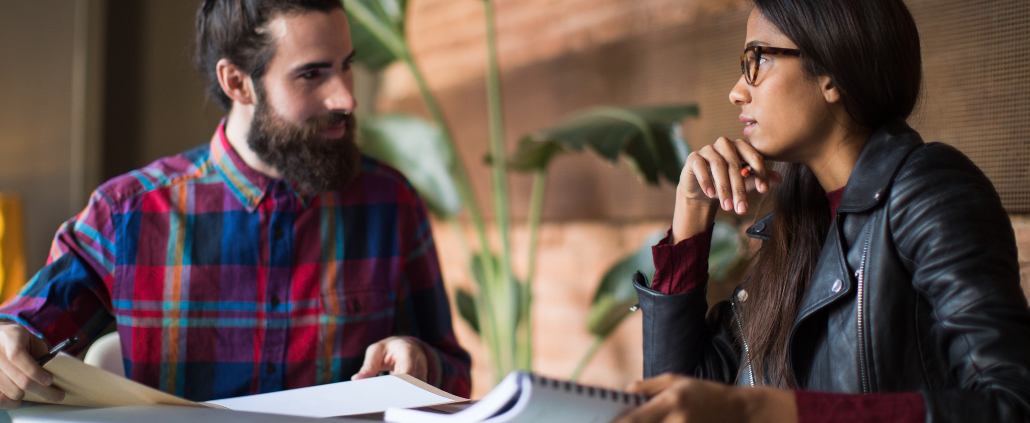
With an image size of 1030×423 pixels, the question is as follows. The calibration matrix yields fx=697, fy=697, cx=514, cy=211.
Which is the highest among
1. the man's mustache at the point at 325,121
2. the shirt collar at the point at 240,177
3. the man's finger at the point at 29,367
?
the man's mustache at the point at 325,121

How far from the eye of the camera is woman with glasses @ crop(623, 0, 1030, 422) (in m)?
0.66

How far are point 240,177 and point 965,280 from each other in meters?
1.16

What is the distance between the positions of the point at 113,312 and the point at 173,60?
1.54 m

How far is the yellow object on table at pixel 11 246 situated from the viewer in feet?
6.16

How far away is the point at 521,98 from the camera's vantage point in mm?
2627

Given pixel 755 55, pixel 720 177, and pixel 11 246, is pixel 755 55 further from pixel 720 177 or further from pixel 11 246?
pixel 11 246

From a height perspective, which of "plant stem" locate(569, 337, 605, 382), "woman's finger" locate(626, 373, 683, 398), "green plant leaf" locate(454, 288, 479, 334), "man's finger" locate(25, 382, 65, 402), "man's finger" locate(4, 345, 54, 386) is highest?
"woman's finger" locate(626, 373, 683, 398)

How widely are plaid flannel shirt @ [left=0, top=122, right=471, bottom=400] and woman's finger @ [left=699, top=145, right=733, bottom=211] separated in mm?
576

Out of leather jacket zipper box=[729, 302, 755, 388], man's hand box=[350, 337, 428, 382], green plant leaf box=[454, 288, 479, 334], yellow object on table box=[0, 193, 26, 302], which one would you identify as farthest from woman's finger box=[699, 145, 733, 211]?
yellow object on table box=[0, 193, 26, 302]

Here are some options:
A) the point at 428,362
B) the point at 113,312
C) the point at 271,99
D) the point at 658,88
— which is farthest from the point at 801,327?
the point at 658,88

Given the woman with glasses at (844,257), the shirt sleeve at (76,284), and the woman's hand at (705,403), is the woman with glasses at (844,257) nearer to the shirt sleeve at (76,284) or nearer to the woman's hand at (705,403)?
the woman's hand at (705,403)

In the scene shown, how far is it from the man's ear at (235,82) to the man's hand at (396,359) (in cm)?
57

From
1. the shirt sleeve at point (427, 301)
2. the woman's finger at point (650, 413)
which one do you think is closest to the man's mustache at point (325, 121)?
the shirt sleeve at point (427, 301)

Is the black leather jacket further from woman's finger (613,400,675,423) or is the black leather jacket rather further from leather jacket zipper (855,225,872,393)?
woman's finger (613,400,675,423)
